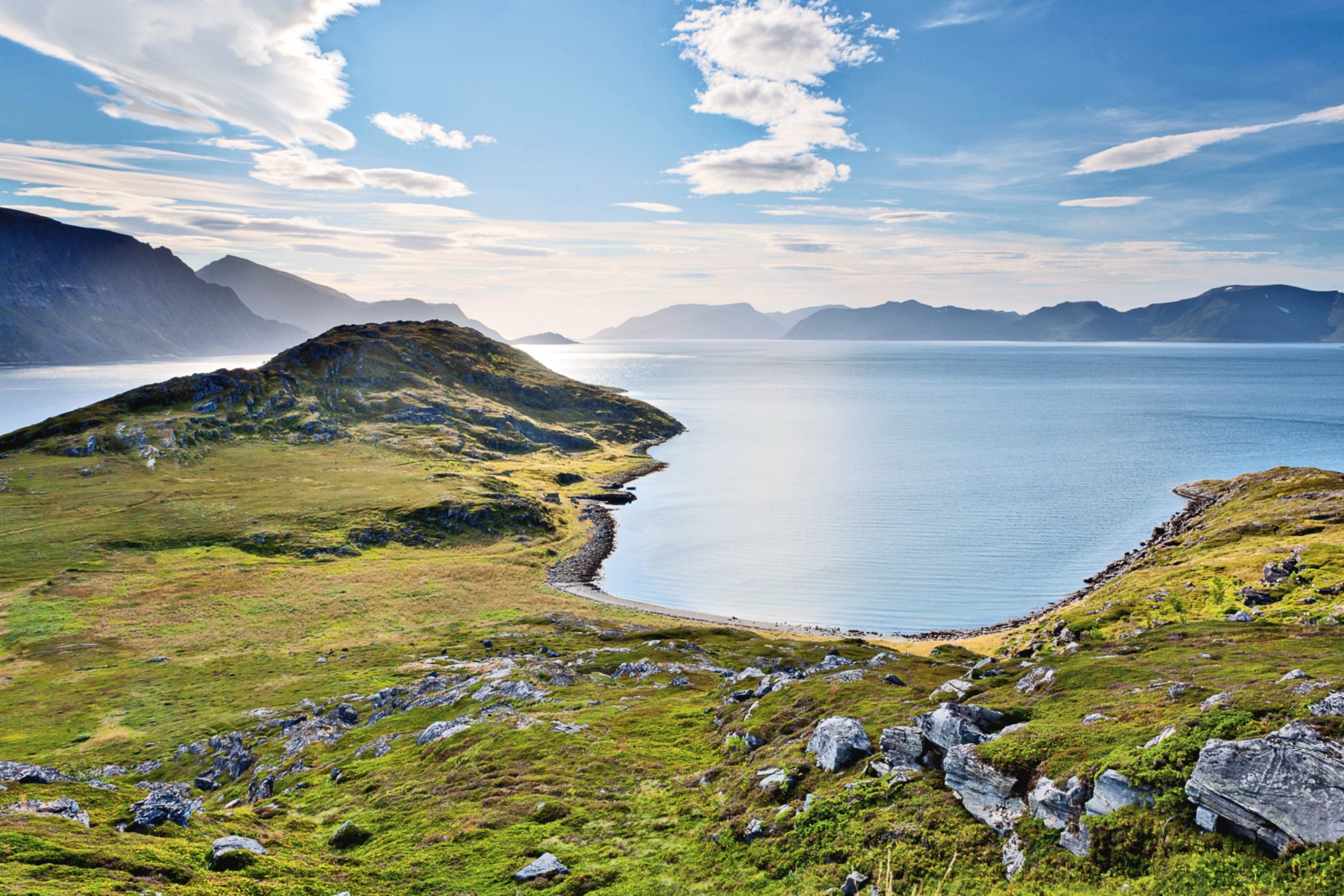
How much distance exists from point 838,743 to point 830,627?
61755 mm

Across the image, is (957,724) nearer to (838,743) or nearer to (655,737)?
(838,743)

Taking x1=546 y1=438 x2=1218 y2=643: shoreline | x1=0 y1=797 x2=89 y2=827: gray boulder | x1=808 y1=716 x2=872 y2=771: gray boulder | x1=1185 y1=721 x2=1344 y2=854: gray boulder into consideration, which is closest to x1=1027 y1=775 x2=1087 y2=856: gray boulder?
x1=1185 y1=721 x2=1344 y2=854: gray boulder

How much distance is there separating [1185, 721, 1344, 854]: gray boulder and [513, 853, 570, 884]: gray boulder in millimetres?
20805

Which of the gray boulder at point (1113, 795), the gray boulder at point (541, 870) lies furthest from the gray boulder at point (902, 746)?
the gray boulder at point (541, 870)

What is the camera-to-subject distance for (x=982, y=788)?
68.3ft

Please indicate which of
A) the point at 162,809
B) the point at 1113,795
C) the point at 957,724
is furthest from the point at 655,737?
the point at 1113,795

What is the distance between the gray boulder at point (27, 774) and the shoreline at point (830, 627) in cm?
6530

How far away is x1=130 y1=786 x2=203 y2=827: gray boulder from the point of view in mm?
24484

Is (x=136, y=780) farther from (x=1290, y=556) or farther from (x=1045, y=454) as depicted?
(x=1045, y=454)

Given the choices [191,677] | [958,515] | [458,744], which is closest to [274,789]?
[458,744]

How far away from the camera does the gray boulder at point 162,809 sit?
24.5 meters

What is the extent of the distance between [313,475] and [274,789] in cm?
13916

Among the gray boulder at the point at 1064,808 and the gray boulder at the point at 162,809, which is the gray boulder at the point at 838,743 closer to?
the gray boulder at the point at 1064,808

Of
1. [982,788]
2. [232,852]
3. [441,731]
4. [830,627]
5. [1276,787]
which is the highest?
[1276,787]
